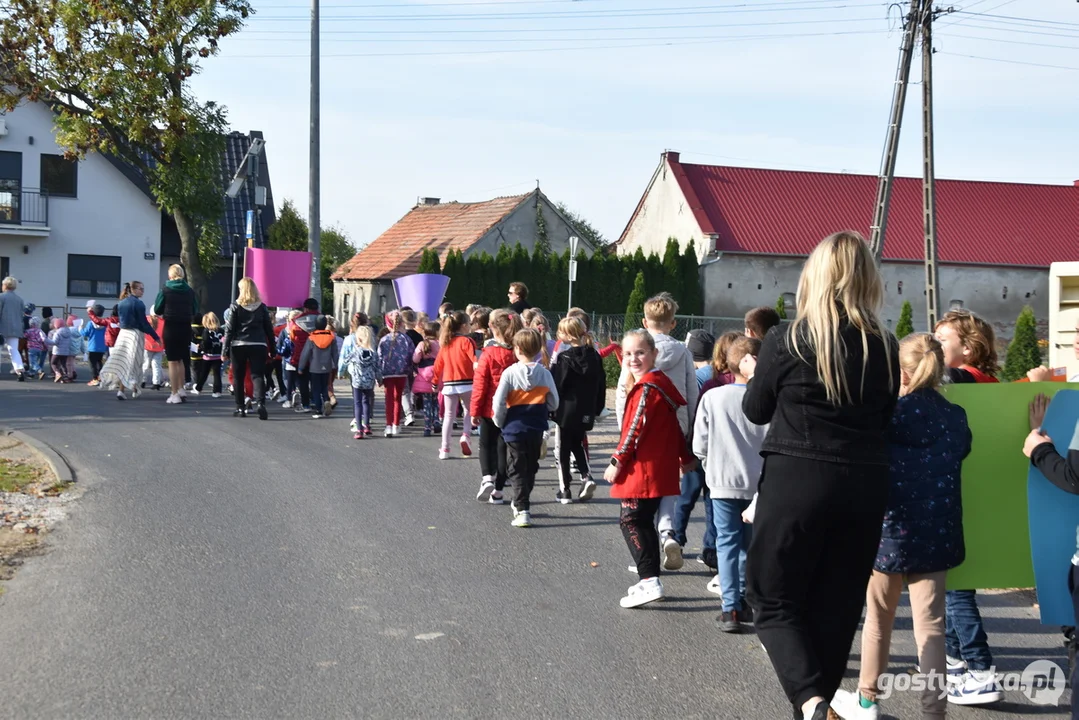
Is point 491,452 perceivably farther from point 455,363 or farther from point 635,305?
point 635,305

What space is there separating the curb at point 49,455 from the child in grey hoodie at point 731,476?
6.52 meters

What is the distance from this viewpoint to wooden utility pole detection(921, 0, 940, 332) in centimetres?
2127

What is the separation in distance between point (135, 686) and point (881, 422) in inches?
134

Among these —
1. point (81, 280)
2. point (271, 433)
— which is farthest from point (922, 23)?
point (81, 280)

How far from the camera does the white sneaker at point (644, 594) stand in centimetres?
655

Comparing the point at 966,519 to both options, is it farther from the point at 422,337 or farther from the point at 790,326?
the point at 422,337

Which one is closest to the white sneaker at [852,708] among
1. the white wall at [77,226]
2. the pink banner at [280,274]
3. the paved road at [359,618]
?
the paved road at [359,618]

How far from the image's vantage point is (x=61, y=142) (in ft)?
94.5

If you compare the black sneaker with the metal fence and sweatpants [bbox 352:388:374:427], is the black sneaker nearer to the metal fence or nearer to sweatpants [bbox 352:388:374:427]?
sweatpants [bbox 352:388:374:427]

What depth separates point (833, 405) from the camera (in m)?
4.13

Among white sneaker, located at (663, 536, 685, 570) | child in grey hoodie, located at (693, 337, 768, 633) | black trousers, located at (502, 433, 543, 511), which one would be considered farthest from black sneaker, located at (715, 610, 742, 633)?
black trousers, located at (502, 433, 543, 511)

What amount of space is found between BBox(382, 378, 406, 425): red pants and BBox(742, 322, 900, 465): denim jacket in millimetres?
10169

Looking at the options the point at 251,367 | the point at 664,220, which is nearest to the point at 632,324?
the point at 251,367

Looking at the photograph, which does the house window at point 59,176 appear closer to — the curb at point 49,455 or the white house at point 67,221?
the white house at point 67,221
